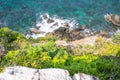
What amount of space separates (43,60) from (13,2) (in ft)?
49.6

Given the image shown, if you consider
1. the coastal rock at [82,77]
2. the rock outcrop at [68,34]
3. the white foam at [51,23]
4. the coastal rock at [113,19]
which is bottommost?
the white foam at [51,23]

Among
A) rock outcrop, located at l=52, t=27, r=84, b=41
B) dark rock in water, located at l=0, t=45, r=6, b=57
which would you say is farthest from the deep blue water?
dark rock in water, located at l=0, t=45, r=6, b=57

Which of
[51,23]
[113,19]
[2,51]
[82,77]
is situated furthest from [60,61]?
[113,19]

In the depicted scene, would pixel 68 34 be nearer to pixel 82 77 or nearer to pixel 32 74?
pixel 82 77

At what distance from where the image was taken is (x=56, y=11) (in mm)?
26250

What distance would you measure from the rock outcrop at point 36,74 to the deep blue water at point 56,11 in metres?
12.0

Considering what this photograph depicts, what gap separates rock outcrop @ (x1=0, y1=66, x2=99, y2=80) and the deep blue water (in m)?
12.0

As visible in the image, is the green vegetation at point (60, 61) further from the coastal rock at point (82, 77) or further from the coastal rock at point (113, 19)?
the coastal rock at point (113, 19)

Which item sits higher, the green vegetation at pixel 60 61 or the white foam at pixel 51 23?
the green vegetation at pixel 60 61

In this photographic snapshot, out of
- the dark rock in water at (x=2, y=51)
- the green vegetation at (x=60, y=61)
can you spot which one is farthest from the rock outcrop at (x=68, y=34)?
the dark rock in water at (x=2, y=51)

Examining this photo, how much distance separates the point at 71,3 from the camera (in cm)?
2777

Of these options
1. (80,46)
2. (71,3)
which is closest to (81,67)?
(80,46)

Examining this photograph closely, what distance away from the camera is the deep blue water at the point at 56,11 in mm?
24672

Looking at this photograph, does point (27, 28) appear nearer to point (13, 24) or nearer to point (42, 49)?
point (13, 24)
